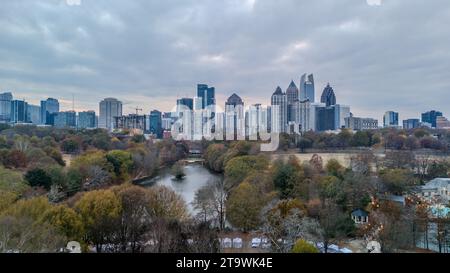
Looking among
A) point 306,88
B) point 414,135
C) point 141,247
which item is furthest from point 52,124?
point 414,135

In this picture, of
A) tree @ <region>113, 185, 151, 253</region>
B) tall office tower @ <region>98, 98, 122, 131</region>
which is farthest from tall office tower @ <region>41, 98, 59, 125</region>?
tree @ <region>113, 185, 151, 253</region>

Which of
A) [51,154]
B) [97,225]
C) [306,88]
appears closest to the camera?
[306,88]

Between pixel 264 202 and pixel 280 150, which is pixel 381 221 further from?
pixel 280 150

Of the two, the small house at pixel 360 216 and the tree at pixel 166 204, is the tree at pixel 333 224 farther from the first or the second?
the tree at pixel 166 204

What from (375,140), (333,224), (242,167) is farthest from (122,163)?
(375,140)

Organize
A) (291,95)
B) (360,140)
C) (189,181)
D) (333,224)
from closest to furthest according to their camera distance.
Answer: (291,95) → (333,224) → (189,181) → (360,140)

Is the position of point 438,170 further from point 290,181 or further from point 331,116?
point 331,116
